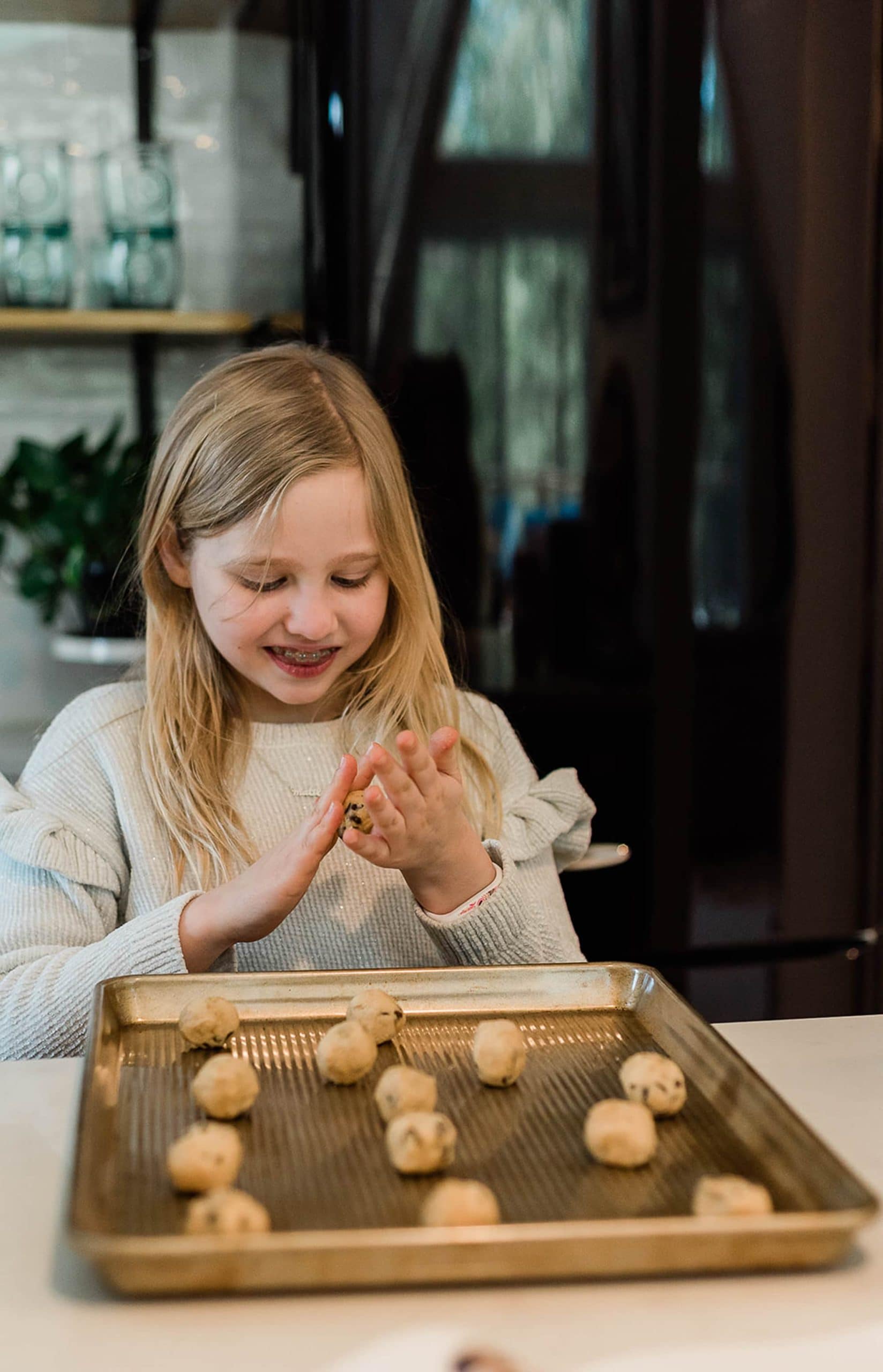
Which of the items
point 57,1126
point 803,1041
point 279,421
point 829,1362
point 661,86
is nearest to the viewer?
point 829,1362

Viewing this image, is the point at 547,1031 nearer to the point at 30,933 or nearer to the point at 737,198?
the point at 30,933

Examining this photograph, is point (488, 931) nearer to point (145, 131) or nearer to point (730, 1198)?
point (730, 1198)

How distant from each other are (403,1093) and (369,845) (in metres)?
0.32

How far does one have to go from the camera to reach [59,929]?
1146 millimetres

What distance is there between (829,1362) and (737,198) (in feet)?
5.21

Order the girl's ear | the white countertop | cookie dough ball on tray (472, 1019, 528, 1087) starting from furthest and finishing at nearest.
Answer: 1. the girl's ear
2. cookie dough ball on tray (472, 1019, 528, 1087)
3. the white countertop

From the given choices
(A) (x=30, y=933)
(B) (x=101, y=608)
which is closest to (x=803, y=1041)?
(A) (x=30, y=933)

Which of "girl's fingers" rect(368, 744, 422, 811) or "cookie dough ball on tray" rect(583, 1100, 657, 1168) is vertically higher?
"girl's fingers" rect(368, 744, 422, 811)

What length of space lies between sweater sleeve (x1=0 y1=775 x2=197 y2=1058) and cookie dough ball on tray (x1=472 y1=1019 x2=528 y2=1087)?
0.33 m

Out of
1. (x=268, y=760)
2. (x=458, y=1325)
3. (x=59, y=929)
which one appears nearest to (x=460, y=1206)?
(x=458, y=1325)

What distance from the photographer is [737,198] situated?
Result: 1846 millimetres

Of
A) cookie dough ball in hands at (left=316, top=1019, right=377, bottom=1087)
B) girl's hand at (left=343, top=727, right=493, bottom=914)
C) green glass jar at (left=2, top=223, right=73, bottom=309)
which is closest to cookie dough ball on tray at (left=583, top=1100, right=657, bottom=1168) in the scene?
cookie dough ball in hands at (left=316, top=1019, right=377, bottom=1087)

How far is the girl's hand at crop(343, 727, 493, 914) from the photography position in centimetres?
99

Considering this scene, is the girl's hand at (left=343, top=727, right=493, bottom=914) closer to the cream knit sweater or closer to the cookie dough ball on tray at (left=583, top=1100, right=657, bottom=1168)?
the cream knit sweater
